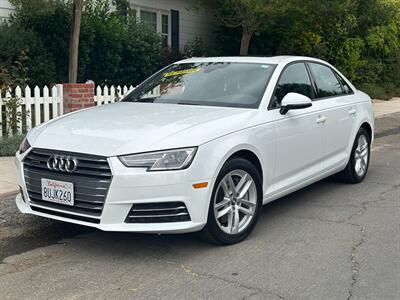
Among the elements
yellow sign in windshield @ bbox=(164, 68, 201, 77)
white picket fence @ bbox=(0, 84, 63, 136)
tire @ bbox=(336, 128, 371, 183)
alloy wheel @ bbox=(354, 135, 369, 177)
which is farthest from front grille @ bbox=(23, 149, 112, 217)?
white picket fence @ bbox=(0, 84, 63, 136)

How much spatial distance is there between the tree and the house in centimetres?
138

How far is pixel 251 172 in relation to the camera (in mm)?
4820

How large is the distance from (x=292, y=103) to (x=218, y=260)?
5.55 feet

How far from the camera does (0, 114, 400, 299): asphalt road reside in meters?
A: 3.90

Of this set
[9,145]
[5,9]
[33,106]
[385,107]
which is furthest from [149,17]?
[9,145]

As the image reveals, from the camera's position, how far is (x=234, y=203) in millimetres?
4750

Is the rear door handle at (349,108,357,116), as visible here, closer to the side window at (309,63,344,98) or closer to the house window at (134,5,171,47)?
the side window at (309,63,344,98)

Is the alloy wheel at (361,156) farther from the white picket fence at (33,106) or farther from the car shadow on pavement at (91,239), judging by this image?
the white picket fence at (33,106)

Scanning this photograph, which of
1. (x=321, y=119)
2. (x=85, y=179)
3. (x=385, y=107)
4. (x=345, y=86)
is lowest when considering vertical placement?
(x=385, y=107)

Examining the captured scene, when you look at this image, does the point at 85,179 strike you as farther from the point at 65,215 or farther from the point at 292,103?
the point at 292,103

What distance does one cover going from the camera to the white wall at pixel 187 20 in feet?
50.7

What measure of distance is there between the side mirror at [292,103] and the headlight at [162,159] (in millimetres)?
1375

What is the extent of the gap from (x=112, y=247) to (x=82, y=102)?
4.88 meters

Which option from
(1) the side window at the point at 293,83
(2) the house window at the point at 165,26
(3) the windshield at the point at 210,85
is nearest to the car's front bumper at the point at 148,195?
(3) the windshield at the point at 210,85
